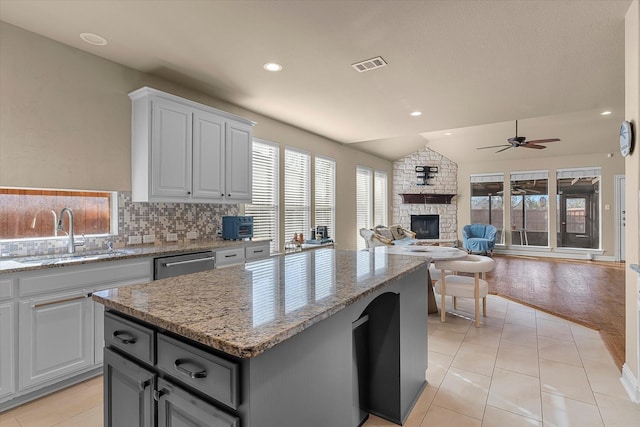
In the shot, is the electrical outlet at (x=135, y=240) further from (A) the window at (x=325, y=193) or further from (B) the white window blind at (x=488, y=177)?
(B) the white window blind at (x=488, y=177)

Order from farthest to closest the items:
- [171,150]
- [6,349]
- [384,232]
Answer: [384,232]
[171,150]
[6,349]

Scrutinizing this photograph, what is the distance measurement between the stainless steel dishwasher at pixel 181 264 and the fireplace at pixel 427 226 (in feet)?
24.3

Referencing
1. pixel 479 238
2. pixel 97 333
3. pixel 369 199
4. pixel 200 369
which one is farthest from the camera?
pixel 479 238

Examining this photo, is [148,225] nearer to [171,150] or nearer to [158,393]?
[171,150]

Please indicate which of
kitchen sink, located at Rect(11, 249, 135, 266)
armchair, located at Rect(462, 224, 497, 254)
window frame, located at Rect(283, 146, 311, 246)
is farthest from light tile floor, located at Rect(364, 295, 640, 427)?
armchair, located at Rect(462, 224, 497, 254)

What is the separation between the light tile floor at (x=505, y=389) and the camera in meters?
2.02

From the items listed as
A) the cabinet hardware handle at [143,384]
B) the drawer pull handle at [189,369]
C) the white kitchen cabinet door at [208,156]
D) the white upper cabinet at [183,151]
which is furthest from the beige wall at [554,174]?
the cabinet hardware handle at [143,384]

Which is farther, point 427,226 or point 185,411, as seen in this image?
point 427,226

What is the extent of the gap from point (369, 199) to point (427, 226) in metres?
2.51

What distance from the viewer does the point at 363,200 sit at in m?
7.86

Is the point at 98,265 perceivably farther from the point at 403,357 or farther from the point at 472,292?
the point at 472,292

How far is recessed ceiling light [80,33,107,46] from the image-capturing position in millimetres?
2619

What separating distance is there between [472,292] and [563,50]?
98.2 inches

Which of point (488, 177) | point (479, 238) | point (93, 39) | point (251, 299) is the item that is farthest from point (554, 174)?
point (93, 39)
